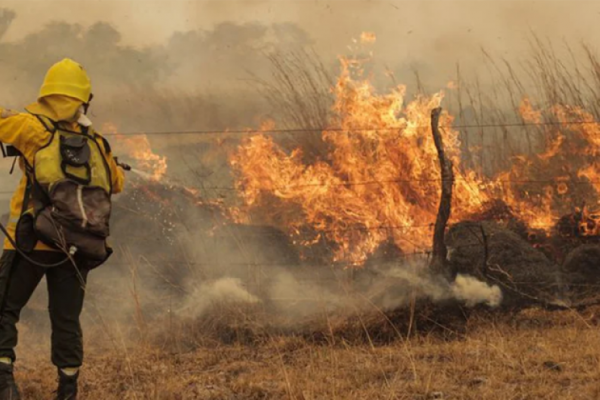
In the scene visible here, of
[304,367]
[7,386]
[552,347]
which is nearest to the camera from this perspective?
[7,386]

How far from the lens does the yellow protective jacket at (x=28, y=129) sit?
369cm

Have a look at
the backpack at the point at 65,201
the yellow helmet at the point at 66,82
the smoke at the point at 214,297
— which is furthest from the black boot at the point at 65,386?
the smoke at the point at 214,297

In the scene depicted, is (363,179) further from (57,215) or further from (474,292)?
(57,215)

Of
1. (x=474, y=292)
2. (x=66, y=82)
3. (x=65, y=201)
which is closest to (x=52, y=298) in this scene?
(x=65, y=201)

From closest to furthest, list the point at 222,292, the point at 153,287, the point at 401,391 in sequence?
1. the point at 401,391
2. the point at 222,292
3. the point at 153,287

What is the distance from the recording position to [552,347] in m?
5.31

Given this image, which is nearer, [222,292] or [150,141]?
[222,292]

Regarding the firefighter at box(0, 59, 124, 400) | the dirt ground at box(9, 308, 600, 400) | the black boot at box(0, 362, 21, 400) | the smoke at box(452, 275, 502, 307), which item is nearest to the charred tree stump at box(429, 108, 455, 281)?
the smoke at box(452, 275, 502, 307)

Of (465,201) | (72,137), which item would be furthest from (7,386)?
(465,201)

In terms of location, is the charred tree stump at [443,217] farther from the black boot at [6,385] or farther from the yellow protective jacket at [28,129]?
the black boot at [6,385]

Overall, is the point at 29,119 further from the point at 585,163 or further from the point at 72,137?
the point at 585,163

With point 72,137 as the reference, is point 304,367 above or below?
below

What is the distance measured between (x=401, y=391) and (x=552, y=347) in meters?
1.90

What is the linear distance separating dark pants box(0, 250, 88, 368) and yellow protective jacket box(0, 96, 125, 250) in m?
0.11
